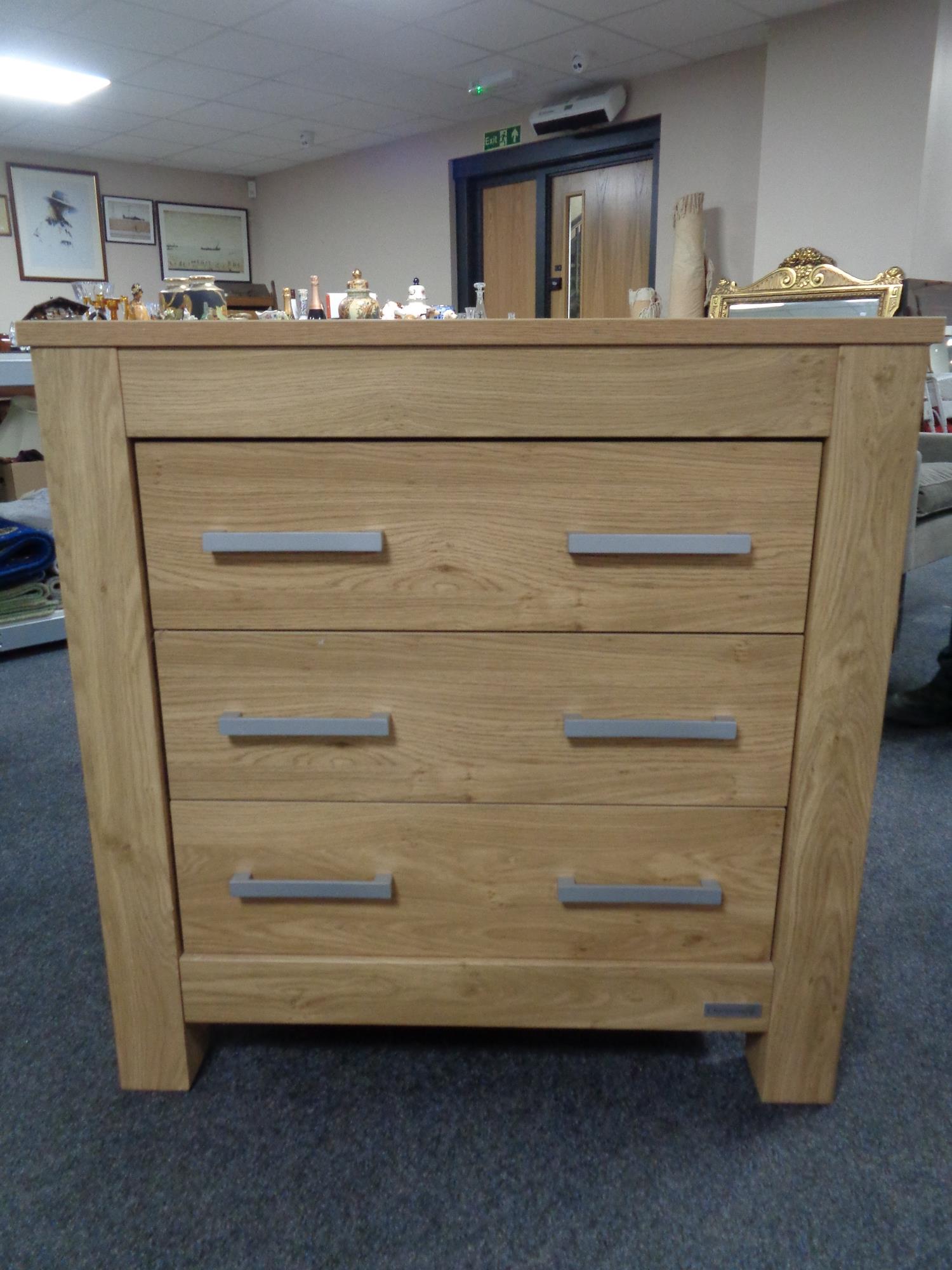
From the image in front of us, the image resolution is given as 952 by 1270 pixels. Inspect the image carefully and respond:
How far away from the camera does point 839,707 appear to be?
882mm

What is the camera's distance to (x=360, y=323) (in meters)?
0.80

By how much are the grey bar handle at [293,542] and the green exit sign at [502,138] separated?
5.50 metres

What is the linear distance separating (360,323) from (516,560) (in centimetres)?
26

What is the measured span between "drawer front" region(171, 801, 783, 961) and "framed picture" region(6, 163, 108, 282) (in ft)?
23.5

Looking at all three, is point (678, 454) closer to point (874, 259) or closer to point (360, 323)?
point (360, 323)

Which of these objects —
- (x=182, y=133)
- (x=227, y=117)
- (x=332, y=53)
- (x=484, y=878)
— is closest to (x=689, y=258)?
(x=332, y=53)

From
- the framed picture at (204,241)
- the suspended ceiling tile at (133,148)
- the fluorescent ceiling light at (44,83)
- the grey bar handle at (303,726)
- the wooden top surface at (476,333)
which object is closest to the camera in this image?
the wooden top surface at (476,333)

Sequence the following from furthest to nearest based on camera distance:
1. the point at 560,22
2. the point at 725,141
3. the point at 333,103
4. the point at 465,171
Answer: the point at 465,171 < the point at 333,103 < the point at 725,141 < the point at 560,22

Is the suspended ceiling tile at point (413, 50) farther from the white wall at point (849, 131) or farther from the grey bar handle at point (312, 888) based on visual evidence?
the grey bar handle at point (312, 888)

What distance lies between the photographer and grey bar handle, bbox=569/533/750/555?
0.84 meters

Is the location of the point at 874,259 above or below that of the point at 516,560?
above

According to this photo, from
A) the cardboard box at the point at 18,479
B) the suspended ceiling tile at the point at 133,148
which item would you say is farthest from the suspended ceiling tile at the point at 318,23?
the suspended ceiling tile at the point at 133,148

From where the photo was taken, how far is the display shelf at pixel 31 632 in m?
2.57

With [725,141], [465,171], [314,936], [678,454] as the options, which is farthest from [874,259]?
[314,936]
